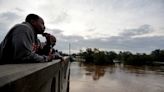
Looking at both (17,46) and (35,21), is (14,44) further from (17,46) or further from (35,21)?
(35,21)

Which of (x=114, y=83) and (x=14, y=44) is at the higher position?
(x=14, y=44)

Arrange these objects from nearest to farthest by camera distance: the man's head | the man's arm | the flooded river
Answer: the man's arm < the man's head < the flooded river

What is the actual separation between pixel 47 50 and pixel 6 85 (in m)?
2.08

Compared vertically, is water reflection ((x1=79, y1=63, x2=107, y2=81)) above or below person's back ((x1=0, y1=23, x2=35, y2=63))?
below

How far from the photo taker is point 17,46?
174 centimetres

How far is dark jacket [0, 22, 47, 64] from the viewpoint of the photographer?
5.74 feet

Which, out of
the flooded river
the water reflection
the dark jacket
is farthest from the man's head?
the water reflection

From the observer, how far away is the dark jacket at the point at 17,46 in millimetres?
1751

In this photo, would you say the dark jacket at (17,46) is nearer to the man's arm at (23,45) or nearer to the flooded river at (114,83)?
the man's arm at (23,45)

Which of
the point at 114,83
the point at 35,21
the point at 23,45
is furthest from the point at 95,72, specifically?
the point at 23,45

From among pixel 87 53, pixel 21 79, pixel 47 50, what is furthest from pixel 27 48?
pixel 87 53

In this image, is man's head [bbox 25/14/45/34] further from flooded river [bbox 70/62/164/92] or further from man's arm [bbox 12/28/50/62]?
flooded river [bbox 70/62/164/92]

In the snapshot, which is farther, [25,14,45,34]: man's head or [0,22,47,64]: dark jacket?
[25,14,45,34]: man's head

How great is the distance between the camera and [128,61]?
169ft
